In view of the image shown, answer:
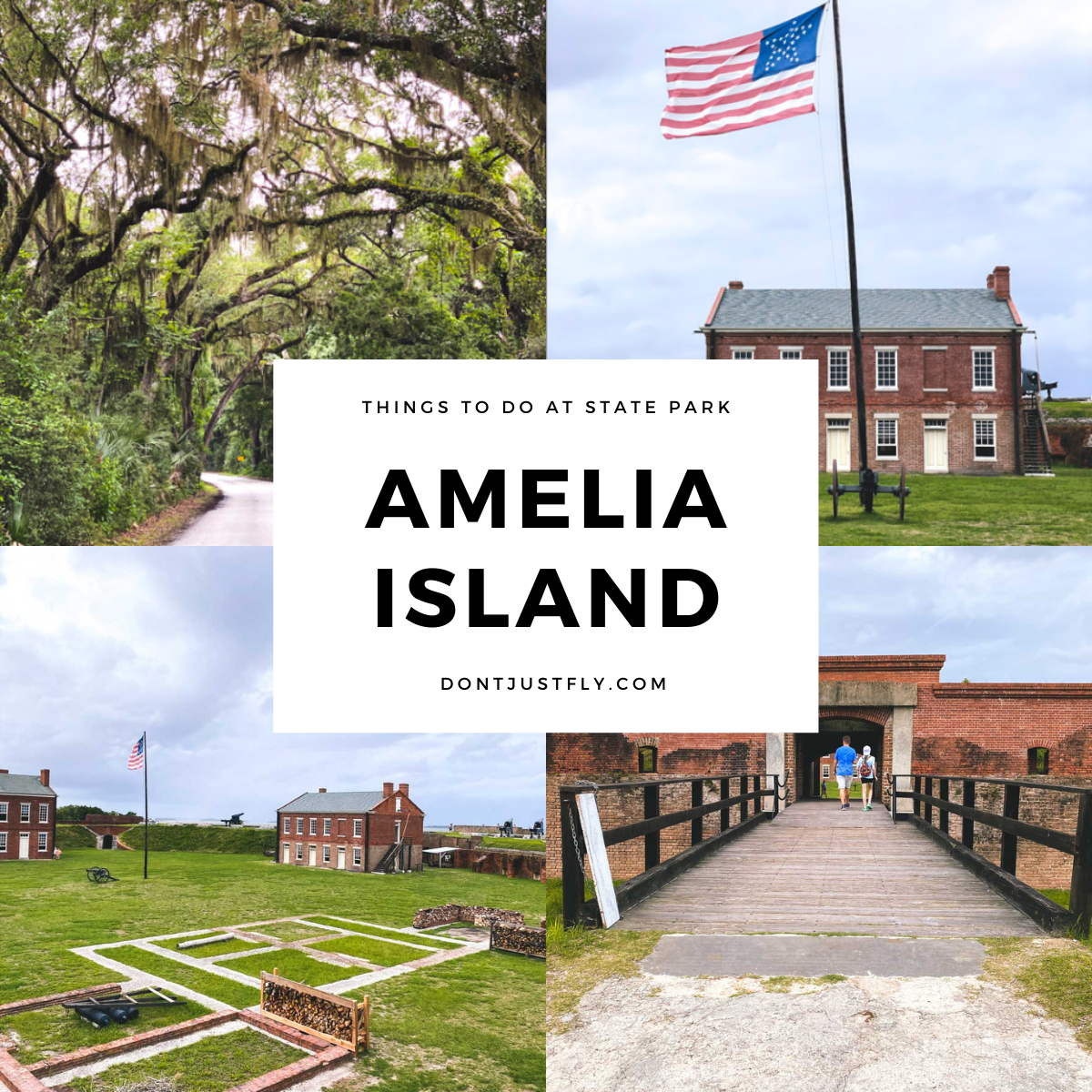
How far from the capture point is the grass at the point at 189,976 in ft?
23.6

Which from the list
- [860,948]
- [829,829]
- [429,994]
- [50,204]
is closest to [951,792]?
[829,829]

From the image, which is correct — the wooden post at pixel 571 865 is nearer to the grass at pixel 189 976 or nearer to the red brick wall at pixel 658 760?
the grass at pixel 189 976

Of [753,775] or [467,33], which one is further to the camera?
[753,775]

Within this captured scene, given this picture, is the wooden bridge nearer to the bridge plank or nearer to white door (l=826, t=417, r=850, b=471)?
the bridge plank

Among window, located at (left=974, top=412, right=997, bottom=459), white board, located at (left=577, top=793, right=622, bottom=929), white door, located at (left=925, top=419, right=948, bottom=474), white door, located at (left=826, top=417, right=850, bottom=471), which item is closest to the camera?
white board, located at (left=577, top=793, right=622, bottom=929)

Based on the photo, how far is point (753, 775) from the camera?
1054 cm

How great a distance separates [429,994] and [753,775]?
4365 mm

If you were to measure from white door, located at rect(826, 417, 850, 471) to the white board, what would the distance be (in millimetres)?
11301

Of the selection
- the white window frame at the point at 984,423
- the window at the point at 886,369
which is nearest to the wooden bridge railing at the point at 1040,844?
the white window frame at the point at 984,423

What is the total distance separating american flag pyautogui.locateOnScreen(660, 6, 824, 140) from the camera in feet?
27.4

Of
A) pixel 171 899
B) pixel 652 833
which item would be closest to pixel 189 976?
pixel 171 899

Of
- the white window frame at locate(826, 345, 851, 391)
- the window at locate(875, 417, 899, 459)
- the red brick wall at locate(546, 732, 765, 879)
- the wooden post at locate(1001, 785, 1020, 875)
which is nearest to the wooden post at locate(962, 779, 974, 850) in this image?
the wooden post at locate(1001, 785, 1020, 875)

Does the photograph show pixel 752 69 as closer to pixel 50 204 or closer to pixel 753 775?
pixel 50 204

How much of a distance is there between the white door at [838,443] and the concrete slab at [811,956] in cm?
1110
